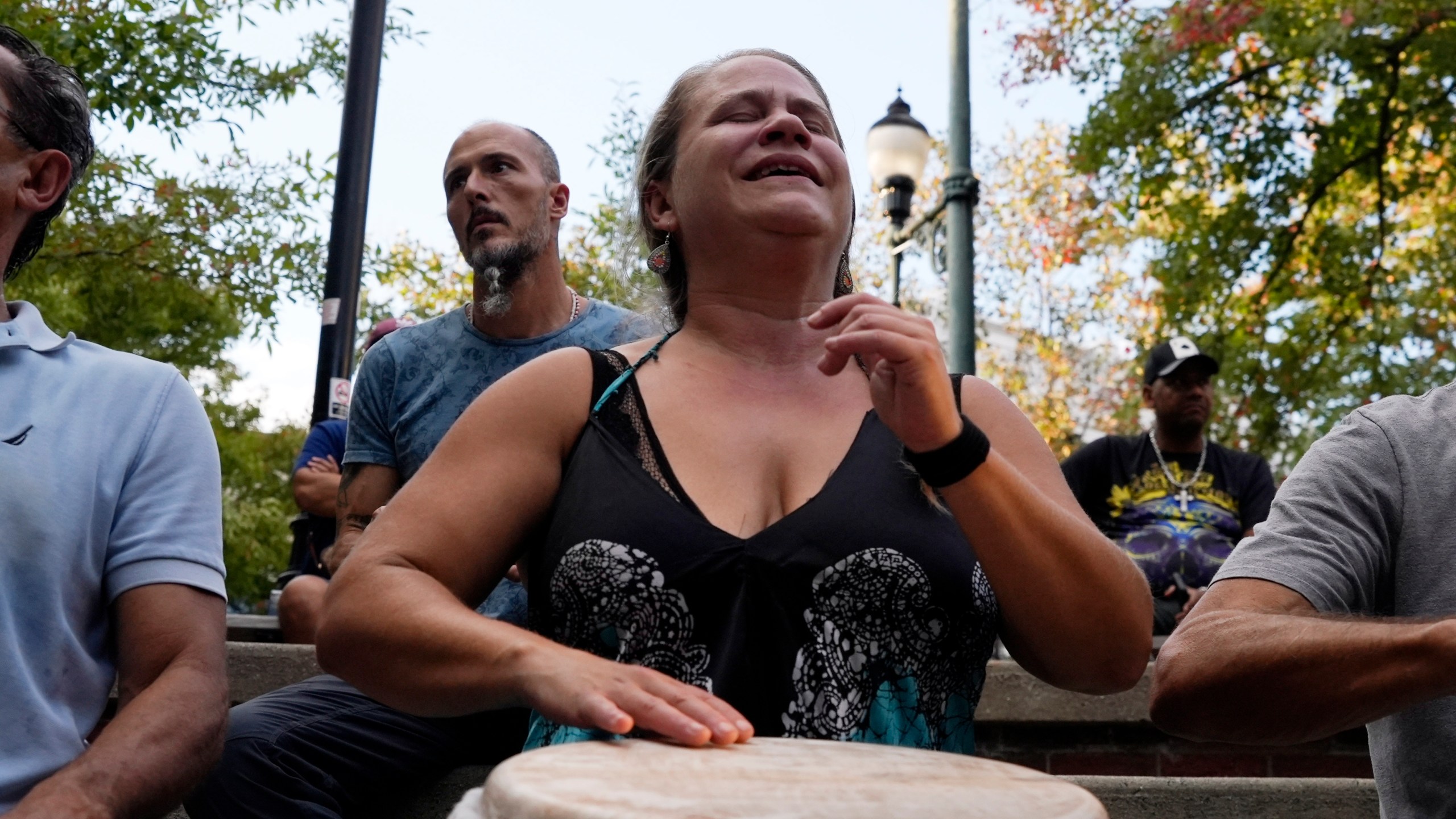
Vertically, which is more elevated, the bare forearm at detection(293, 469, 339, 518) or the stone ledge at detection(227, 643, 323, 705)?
the bare forearm at detection(293, 469, 339, 518)

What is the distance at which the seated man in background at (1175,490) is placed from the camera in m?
5.55

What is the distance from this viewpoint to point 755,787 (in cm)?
128

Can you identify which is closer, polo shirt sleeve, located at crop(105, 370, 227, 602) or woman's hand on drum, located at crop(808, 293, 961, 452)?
woman's hand on drum, located at crop(808, 293, 961, 452)

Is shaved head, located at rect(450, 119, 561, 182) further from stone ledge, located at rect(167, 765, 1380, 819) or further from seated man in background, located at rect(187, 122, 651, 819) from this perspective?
stone ledge, located at rect(167, 765, 1380, 819)

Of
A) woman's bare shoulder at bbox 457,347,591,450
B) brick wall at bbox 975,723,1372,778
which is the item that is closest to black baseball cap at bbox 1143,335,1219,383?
brick wall at bbox 975,723,1372,778

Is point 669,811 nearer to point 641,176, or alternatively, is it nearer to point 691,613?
point 691,613

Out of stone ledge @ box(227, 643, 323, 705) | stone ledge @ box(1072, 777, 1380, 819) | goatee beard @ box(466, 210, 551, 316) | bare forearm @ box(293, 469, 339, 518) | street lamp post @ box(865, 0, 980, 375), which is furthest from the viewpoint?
street lamp post @ box(865, 0, 980, 375)

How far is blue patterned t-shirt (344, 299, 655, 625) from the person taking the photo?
3.58 m

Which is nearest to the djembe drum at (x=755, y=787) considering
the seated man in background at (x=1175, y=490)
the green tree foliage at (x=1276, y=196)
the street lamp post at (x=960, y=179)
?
the seated man in background at (x=1175, y=490)

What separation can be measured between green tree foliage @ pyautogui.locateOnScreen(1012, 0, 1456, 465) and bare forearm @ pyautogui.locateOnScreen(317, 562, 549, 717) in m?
10.0

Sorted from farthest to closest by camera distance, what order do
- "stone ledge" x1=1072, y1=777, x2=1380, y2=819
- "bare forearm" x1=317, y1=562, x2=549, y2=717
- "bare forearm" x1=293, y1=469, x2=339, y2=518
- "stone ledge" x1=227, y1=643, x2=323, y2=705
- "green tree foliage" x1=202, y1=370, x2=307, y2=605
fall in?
1. "green tree foliage" x1=202, y1=370, x2=307, y2=605
2. "bare forearm" x1=293, y1=469, x2=339, y2=518
3. "stone ledge" x1=227, y1=643, x2=323, y2=705
4. "stone ledge" x1=1072, y1=777, x2=1380, y2=819
5. "bare forearm" x1=317, y1=562, x2=549, y2=717

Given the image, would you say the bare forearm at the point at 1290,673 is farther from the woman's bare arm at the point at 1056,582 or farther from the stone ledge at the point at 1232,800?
the stone ledge at the point at 1232,800

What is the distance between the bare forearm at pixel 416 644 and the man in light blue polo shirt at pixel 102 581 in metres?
0.29

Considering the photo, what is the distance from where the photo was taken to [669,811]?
3.82 feet
